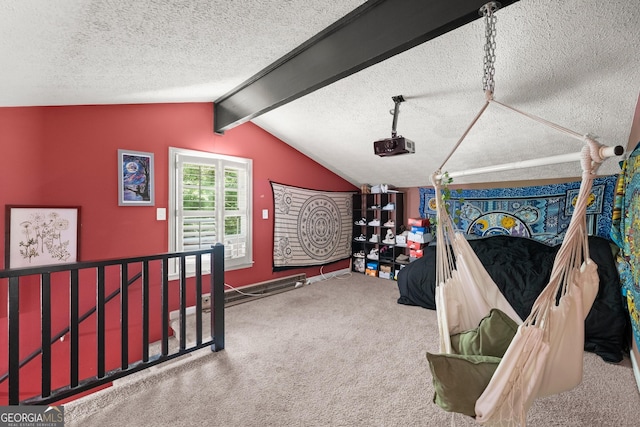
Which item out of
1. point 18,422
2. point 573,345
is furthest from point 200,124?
point 573,345

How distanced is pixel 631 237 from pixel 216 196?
12.1 ft

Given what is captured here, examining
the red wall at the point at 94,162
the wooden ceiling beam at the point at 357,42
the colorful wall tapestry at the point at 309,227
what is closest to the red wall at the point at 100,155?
the red wall at the point at 94,162

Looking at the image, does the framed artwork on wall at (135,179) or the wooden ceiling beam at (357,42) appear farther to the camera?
the framed artwork on wall at (135,179)

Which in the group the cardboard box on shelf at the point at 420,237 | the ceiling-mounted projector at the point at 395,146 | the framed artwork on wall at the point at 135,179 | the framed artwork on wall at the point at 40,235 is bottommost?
the cardboard box on shelf at the point at 420,237

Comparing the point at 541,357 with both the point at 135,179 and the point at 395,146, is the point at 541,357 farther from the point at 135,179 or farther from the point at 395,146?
the point at 135,179

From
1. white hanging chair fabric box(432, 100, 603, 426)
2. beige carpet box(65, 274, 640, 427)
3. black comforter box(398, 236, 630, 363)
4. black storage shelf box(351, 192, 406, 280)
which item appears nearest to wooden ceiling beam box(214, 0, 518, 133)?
white hanging chair fabric box(432, 100, 603, 426)

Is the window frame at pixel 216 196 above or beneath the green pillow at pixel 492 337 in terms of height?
above

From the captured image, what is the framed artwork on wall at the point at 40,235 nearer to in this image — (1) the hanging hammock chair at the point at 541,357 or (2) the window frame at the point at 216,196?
(2) the window frame at the point at 216,196

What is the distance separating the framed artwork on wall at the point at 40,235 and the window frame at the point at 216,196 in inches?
31.8

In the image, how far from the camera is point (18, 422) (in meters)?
1.45

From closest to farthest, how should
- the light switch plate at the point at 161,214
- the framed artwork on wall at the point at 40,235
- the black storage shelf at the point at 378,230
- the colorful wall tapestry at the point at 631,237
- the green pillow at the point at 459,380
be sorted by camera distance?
the green pillow at the point at 459,380 → the colorful wall tapestry at the point at 631,237 → the framed artwork on wall at the point at 40,235 → the light switch plate at the point at 161,214 → the black storage shelf at the point at 378,230

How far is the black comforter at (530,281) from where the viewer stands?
2.21m

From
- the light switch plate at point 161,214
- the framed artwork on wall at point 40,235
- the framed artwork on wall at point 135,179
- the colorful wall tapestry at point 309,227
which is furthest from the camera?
the colorful wall tapestry at point 309,227

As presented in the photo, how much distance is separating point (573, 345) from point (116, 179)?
340 cm
